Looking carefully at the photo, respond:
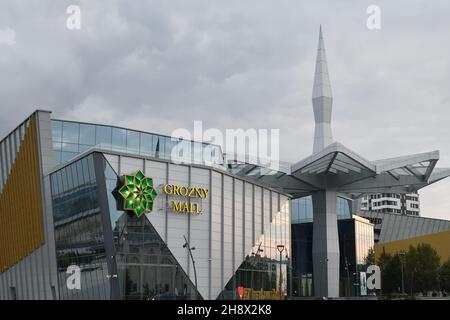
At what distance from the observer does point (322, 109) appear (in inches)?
2781

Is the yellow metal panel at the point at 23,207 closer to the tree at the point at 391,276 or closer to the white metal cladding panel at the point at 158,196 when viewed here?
the white metal cladding panel at the point at 158,196

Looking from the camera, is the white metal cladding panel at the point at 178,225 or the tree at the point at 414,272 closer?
the white metal cladding panel at the point at 178,225

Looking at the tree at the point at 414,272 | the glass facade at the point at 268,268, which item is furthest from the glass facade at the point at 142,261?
the tree at the point at 414,272

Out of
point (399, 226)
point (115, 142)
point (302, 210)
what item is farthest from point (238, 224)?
point (399, 226)

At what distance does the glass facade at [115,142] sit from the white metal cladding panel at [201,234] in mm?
6946

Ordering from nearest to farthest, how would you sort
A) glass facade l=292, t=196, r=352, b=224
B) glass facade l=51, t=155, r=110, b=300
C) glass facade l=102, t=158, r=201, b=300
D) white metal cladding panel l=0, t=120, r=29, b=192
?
glass facade l=102, t=158, r=201, b=300 → glass facade l=51, t=155, r=110, b=300 → white metal cladding panel l=0, t=120, r=29, b=192 → glass facade l=292, t=196, r=352, b=224

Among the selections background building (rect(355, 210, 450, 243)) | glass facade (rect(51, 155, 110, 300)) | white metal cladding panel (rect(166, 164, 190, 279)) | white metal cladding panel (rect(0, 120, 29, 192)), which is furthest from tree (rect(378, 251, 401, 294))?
white metal cladding panel (rect(0, 120, 29, 192))

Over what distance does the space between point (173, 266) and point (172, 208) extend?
16.1 feet

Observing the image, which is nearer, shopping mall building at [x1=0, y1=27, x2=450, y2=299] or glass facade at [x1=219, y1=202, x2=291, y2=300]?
shopping mall building at [x1=0, y1=27, x2=450, y2=299]

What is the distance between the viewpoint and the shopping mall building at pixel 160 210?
1972 inches

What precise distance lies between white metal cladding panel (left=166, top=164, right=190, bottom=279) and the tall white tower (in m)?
21.8

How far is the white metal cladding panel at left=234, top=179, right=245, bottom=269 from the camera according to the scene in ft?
194

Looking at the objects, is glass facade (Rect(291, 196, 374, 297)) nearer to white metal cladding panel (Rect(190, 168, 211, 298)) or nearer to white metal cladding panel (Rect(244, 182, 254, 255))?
white metal cladding panel (Rect(244, 182, 254, 255))

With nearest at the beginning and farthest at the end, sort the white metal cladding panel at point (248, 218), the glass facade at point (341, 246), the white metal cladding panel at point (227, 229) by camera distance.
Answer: the white metal cladding panel at point (227, 229) → the white metal cladding panel at point (248, 218) → the glass facade at point (341, 246)
